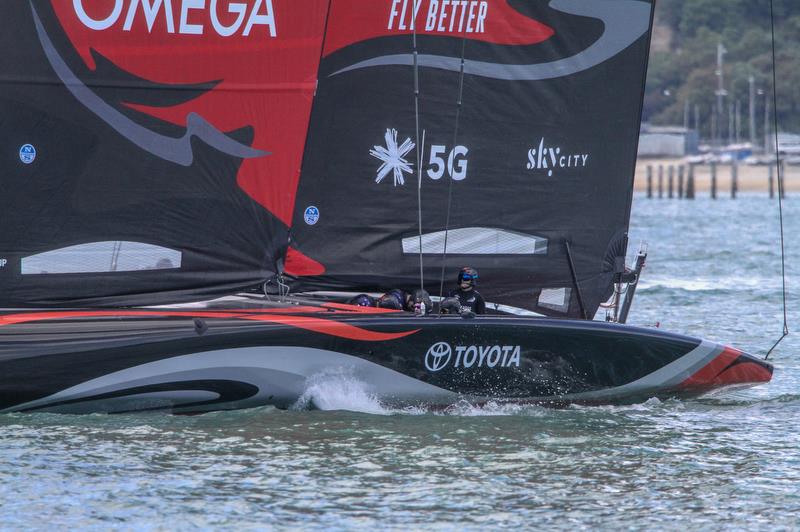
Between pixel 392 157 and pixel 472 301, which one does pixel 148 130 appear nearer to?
pixel 392 157

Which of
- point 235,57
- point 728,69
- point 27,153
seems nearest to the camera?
point 27,153

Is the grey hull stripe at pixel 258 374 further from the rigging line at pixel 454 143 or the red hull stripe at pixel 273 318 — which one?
the rigging line at pixel 454 143

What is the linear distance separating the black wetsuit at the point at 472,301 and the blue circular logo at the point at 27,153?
3.28 metres

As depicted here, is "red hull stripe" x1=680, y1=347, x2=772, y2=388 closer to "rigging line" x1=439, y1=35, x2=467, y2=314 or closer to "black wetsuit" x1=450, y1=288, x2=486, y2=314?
"black wetsuit" x1=450, y1=288, x2=486, y2=314

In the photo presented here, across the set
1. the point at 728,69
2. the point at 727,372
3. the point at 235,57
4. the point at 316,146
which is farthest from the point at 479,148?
the point at 728,69

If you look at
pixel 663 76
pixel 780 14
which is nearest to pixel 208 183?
pixel 780 14

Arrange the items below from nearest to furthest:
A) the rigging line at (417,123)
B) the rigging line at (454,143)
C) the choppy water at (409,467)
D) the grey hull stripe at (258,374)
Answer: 1. the choppy water at (409,467)
2. the grey hull stripe at (258,374)
3. the rigging line at (417,123)
4. the rigging line at (454,143)

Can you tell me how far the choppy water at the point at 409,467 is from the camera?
8.02 m

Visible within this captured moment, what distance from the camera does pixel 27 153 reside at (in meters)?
9.98

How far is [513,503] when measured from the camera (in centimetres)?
827

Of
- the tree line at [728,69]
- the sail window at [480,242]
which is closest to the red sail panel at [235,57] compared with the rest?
the sail window at [480,242]

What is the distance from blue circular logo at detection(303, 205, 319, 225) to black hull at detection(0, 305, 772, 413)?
77 centimetres

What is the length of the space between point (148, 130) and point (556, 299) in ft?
11.8

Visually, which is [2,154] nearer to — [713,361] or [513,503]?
[513,503]
